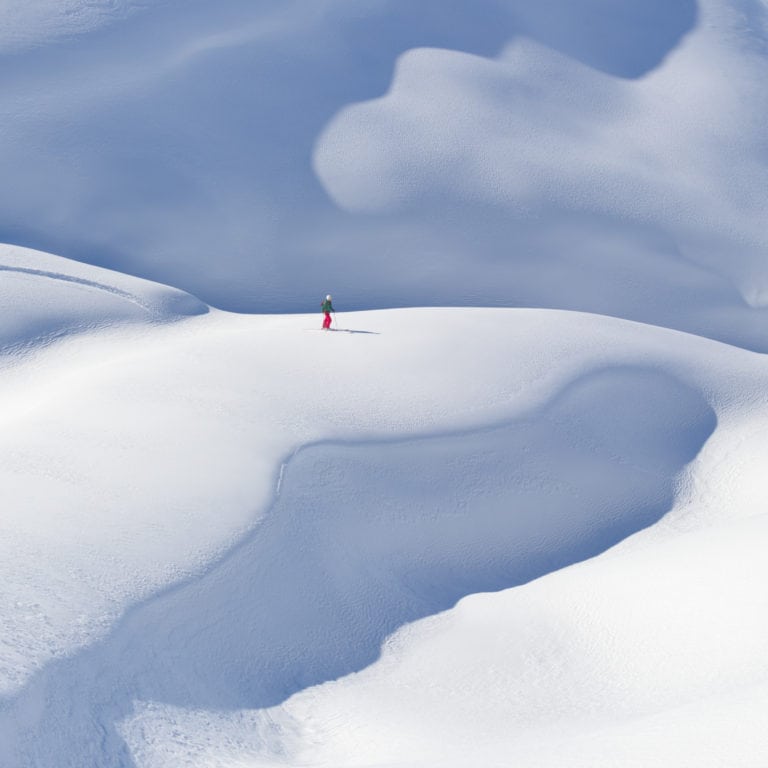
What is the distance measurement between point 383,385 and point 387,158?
1376cm

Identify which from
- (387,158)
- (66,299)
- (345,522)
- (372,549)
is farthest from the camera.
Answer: (387,158)

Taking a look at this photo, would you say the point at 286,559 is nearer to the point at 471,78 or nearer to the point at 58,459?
the point at 58,459

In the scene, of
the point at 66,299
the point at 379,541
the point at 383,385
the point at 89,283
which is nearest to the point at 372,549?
the point at 379,541

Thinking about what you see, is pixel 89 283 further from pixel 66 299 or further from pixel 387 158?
pixel 387 158

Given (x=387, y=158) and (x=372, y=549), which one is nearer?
(x=372, y=549)

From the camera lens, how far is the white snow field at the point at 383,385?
13.7 m

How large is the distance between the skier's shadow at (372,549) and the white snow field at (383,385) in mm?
58

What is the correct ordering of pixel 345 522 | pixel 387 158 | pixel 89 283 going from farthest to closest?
1. pixel 387 158
2. pixel 89 283
3. pixel 345 522

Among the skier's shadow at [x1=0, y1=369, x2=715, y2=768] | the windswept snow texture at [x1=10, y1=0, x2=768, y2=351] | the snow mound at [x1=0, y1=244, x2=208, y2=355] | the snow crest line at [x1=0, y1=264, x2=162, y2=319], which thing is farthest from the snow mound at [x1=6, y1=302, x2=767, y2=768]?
the windswept snow texture at [x1=10, y1=0, x2=768, y2=351]

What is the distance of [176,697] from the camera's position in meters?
13.4

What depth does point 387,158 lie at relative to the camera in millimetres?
33281

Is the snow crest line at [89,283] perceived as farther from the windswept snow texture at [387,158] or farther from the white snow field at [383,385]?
the windswept snow texture at [387,158]

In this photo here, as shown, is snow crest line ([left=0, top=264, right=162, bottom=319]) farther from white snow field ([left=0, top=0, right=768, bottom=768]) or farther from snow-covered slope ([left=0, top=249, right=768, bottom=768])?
snow-covered slope ([left=0, top=249, right=768, bottom=768])

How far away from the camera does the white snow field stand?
539 inches
